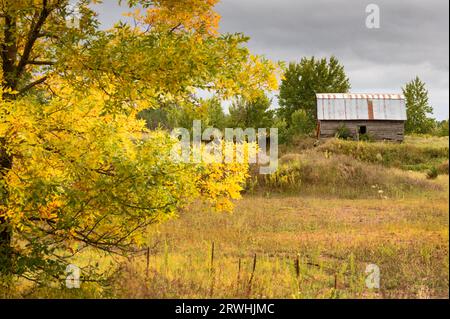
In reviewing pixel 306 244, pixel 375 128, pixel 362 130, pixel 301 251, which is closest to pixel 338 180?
pixel 306 244

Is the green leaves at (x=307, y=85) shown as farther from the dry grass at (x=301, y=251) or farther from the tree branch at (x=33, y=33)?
the tree branch at (x=33, y=33)

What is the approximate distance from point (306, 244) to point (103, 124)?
289 inches

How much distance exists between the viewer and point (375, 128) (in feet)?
133

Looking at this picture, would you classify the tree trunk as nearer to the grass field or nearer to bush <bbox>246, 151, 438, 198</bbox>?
the grass field

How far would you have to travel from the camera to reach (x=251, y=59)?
268 inches

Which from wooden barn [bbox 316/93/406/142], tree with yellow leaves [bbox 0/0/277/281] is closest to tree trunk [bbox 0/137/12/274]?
tree with yellow leaves [bbox 0/0/277/281]

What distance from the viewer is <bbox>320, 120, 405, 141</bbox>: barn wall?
133 feet

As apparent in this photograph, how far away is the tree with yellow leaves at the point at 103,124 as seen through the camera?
6023mm

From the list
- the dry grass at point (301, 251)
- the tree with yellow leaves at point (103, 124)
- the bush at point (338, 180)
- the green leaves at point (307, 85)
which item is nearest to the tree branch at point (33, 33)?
the tree with yellow leaves at point (103, 124)

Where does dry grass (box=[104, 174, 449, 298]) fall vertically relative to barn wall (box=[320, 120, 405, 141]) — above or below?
below

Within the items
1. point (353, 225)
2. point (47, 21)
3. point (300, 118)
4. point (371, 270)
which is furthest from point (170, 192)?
point (300, 118)

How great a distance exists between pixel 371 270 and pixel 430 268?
1234 millimetres
